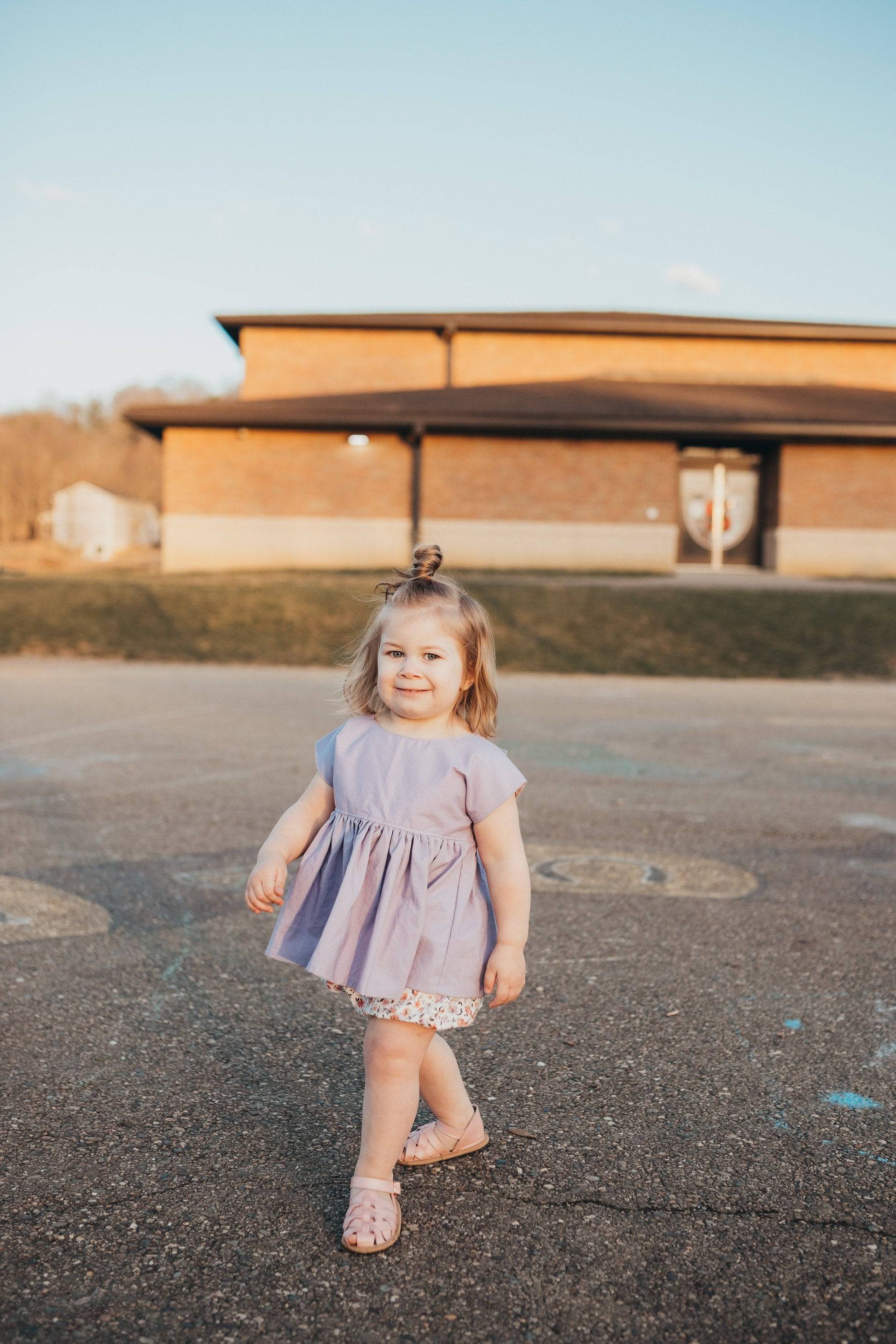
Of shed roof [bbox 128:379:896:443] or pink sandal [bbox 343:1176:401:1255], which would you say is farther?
shed roof [bbox 128:379:896:443]

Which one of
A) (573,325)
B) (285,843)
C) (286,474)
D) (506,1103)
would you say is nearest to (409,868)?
(285,843)

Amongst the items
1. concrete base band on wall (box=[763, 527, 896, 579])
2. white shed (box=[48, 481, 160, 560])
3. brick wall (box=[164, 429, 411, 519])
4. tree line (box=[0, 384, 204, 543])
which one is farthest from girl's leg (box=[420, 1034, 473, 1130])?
Result: white shed (box=[48, 481, 160, 560])

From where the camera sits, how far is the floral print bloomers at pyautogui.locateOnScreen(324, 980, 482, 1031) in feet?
7.23

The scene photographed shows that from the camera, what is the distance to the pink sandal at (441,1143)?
2.43 meters

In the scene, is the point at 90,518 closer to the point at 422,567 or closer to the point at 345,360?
the point at 345,360

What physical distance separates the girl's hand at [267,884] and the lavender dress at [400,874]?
1.4 inches

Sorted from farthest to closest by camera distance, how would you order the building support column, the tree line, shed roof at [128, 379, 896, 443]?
the tree line, the building support column, shed roof at [128, 379, 896, 443]

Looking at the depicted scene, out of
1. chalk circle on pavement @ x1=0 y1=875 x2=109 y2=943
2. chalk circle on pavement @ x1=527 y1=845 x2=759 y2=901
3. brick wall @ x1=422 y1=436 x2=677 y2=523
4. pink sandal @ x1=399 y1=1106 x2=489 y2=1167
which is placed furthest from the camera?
brick wall @ x1=422 y1=436 x2=677 y2=523

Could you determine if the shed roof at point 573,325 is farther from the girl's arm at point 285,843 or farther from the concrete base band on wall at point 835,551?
the girl's arm at point 285,843

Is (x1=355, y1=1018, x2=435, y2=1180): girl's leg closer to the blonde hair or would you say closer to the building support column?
the blonde hair

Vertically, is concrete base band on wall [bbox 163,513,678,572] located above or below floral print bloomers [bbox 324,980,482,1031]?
above

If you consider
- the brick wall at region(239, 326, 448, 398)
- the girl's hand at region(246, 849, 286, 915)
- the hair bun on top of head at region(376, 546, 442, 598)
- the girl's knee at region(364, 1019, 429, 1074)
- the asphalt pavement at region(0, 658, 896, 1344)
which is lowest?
the asphalt pavement at region(0, 658, 896, 1344)

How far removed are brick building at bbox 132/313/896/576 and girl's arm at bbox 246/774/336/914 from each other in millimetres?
22823

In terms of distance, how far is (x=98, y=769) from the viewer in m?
7.02
